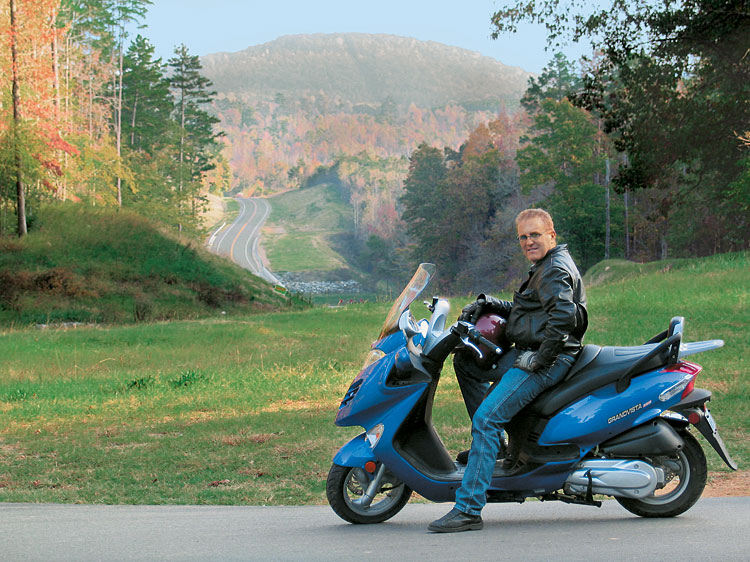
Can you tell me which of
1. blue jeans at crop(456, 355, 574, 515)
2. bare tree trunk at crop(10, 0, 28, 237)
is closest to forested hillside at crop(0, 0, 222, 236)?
bare tree trunk at crop(10, 0, 28, 237)

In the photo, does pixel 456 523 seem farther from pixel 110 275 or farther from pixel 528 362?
pixel 110 275

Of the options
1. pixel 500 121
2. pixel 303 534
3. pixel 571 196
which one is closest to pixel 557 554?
pixel 303 534

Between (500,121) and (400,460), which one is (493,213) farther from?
(400,460)

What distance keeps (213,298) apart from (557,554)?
4057 cm

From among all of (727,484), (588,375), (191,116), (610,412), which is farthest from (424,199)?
(610,412)

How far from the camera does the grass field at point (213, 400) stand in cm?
845

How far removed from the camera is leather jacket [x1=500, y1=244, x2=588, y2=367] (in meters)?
5.34

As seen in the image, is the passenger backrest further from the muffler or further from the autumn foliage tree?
the autumn foliage tree

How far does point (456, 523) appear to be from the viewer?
5410mm

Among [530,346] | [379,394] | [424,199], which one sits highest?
[424,199]

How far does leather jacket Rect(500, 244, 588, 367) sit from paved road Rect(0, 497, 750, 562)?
3.79 feet

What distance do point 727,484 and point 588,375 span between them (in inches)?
113

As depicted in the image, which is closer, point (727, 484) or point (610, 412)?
point (610, 412)

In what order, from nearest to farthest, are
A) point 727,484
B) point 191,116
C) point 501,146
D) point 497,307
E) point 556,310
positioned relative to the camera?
1. point 556,310
2. point 497,307
3. point 727,484
4. point 191,116
5. point 501,146
